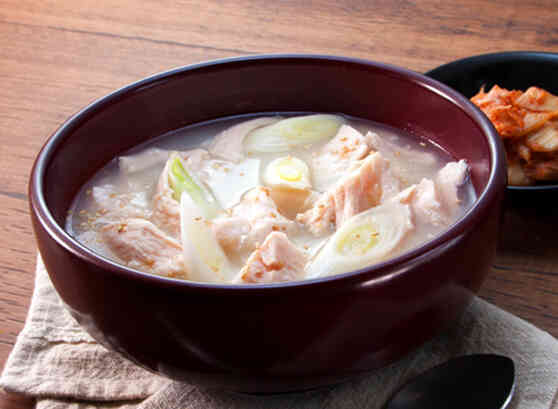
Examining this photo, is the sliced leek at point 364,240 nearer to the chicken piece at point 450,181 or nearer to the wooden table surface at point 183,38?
the chicken piece at point 450,181

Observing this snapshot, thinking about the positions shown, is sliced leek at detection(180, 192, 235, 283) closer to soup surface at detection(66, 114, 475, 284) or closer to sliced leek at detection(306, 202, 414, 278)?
soup surface at detection(66, 114, 475, 284)

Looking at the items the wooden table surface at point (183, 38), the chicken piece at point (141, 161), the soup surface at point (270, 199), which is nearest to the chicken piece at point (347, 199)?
the soup surface at point (270, 199)

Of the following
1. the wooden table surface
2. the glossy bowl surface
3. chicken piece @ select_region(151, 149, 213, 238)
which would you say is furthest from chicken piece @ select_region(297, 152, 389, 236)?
the wooden table surface

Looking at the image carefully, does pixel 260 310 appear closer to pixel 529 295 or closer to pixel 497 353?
pixel 497 353

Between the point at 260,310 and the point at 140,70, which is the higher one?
the point at 260,310

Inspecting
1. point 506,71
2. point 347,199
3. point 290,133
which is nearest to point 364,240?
point 347,199

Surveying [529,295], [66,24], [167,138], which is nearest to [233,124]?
[167,138]
